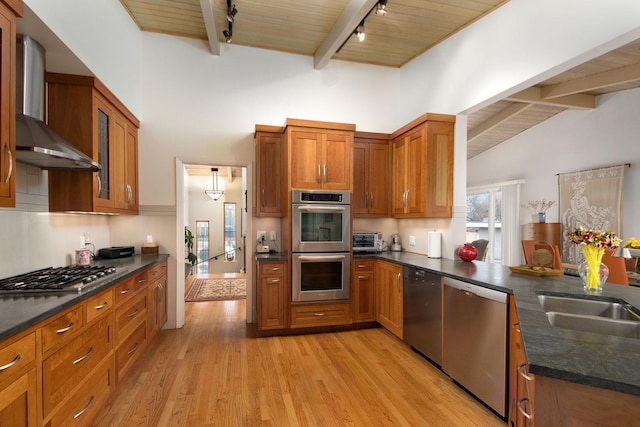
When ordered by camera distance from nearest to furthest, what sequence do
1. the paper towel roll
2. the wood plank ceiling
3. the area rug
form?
the wood plank ceiling → the paper towel roll → the area rug

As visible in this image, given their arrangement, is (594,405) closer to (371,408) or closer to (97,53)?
(371,408)

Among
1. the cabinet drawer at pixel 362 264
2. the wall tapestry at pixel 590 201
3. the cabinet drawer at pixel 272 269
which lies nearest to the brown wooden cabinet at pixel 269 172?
the cabinet drawer at pixel 272 269

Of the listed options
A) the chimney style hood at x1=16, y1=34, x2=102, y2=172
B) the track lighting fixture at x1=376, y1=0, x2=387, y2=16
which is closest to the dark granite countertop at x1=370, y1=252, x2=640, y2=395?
the chimney style hood at x1=16, y1=34, x2=102, y2=172

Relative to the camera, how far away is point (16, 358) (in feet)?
3.92

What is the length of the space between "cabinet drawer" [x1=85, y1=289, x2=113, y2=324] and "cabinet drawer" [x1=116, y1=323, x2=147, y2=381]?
418 millimetres

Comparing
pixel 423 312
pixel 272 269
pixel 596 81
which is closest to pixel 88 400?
pixel 272 269

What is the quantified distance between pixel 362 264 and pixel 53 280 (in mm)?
2825

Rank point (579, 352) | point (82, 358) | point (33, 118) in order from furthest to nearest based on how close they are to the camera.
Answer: point (33, 118), point (82, 358), point (579, 352)

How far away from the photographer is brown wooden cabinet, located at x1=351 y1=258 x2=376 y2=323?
363 centimetres

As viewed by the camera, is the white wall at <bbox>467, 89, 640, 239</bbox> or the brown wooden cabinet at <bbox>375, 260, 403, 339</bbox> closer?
the brown wooden cabinet at <bbox>375, 260, 403, 339</bbox>

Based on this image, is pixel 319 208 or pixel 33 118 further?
pixel 319 208

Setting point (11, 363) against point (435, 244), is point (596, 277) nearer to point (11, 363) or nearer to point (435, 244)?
point (435, 244)

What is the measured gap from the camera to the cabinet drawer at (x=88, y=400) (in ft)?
4.99

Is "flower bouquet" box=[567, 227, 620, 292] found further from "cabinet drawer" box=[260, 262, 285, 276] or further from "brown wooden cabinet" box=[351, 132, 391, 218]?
"cabinet drawer" box=[260, 262, 285, 276]
